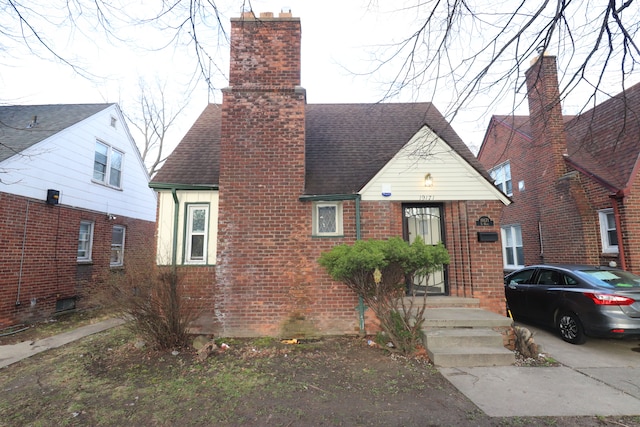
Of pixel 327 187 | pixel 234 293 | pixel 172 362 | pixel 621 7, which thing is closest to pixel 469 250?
pixel 327 187

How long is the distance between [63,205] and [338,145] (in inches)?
329

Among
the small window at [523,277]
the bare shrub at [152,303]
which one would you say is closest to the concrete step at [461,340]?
the small window at [523,277]

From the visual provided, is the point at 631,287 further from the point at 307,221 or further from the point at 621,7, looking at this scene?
the point at 307,221

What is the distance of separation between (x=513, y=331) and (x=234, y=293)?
5.24 metres

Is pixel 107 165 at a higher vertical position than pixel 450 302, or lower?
higher

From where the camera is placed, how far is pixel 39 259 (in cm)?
847

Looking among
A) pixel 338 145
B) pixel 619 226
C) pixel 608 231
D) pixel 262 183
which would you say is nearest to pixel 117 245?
pixel 262 183

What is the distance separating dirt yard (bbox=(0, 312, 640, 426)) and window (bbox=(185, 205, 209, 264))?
1.87 meters

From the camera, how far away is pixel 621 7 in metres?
2.98

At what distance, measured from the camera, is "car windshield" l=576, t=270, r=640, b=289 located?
5.61 m

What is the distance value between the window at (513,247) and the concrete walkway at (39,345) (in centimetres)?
1329

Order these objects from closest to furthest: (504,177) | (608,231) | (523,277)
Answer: (523,277)
(608,231)
(504,177)

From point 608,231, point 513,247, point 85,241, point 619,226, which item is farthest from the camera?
point 513,247

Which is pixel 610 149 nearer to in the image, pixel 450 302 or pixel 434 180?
pixel 434 180
